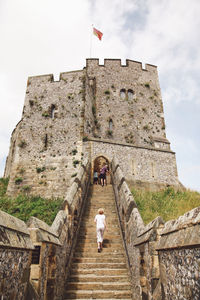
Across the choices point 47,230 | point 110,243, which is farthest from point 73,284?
point 47,230

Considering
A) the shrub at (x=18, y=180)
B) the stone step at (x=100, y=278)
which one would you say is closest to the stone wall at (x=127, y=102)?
Answer: the shrub at (x=18, y=180)

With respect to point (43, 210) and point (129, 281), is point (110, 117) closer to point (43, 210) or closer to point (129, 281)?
point (43, 210)

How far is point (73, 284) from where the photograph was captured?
19.8 feet

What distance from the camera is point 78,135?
15.8 meters

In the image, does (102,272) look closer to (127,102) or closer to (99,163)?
(99,163)

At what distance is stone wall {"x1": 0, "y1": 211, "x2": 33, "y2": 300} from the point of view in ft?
8.07

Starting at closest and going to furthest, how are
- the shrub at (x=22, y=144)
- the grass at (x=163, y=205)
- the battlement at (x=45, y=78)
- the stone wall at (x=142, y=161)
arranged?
the grass at (x=163, y=205)
the stone wall at (x=142, y=161)
the shrub at (x=22, y=144)
the battlement at (x=45, y=78)

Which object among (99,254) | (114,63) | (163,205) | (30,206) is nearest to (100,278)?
(99,254)

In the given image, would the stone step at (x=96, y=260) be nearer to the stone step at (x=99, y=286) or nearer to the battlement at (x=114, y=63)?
the stone step at (x=99, y=286)

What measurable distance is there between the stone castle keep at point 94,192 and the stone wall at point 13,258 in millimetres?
13

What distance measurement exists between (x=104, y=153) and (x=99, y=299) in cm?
1021

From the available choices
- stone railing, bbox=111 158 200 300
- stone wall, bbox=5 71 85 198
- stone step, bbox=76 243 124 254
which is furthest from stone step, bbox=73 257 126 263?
stone wall, bbox=5 71 85 198

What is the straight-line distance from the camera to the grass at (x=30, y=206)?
1129 cm

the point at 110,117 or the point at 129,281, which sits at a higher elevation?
the point at 110,117
